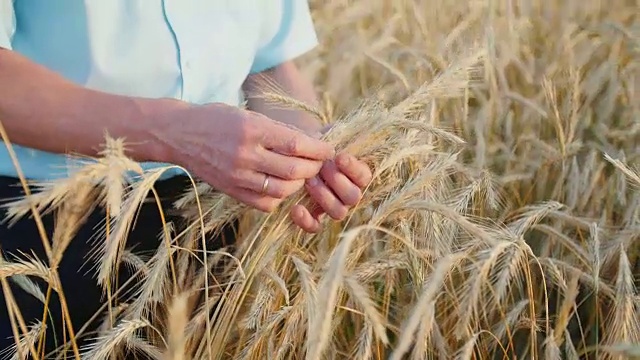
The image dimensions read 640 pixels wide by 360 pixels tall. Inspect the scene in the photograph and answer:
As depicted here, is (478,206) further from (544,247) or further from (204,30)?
(204,30)

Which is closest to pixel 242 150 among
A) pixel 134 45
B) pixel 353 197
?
pixel 353 197

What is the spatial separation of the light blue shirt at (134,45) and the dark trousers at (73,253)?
0.22ft

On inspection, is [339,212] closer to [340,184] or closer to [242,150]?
[340,184]

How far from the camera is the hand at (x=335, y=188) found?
3.31ft

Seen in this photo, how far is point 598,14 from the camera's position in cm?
243

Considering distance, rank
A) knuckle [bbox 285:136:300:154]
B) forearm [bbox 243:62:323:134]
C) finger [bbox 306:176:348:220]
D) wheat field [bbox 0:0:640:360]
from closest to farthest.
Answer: wheat field [bbox 0:0:640:360]
knuckle [bbox 285:136:300:154]
finger [bbox 306:176:348:220]
forearm [bbox 243:62:323:134]

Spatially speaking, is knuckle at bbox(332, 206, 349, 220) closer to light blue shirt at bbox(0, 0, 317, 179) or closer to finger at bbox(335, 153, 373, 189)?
finger at bbox(335, 153, 373, 189)

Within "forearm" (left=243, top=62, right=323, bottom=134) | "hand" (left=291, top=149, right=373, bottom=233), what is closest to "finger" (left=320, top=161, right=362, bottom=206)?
"hand" (left=291, top=149, right=373, bottom=233)

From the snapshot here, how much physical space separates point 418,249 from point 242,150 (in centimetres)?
26

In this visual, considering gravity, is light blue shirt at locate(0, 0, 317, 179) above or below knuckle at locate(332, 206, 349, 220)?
above

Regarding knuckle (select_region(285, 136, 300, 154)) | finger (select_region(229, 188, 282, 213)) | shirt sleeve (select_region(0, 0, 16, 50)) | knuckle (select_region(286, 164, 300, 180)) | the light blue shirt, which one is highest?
shirt sleeve (select_region(0, 0, 16, 50))

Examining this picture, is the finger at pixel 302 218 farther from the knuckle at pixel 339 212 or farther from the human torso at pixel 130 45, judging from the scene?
the human torso at pixel 130 45

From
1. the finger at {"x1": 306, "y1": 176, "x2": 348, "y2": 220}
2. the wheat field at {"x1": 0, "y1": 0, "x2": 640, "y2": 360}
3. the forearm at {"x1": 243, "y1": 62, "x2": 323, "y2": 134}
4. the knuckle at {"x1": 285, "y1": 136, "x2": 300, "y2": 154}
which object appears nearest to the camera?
the wheat field at {"x1": 0, "y1": 0, "x2": 640, "y2": 360}

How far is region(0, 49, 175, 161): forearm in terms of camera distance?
0.98 metres
